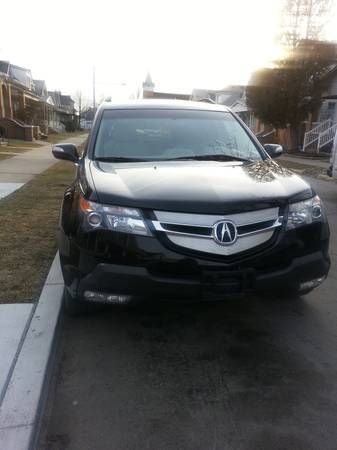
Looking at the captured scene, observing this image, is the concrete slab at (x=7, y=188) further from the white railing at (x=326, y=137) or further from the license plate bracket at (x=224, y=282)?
the white railing at (x=326, y=137)

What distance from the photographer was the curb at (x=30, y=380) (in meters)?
2.32

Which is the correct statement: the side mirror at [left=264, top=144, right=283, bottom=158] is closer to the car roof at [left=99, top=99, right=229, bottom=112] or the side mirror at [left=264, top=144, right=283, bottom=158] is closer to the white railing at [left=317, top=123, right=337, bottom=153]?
the car roof at [left=99, top=99, right=229, bottom=112]

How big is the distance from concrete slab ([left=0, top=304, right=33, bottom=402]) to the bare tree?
85.6 ft

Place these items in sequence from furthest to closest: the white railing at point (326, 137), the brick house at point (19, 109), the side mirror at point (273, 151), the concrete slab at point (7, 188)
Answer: the brick house at point (19, 109), the white railing at point (326, 137), the concrete slab at point (7, 188), the side mirror at point (273, 151)

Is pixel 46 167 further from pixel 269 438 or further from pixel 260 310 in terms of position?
pixel 269 438

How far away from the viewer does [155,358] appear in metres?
3.13

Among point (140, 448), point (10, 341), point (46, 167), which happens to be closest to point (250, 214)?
point (140, 448)

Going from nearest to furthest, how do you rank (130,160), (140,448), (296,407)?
1. (140,448)
2. (296,407)
3. (130,160)

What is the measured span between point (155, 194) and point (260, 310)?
161 cm

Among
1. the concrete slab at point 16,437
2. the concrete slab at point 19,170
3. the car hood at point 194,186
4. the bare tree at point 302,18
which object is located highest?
the bare tree at point 302,18

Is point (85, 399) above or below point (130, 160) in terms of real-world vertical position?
below

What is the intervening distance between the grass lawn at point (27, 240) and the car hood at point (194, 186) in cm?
129

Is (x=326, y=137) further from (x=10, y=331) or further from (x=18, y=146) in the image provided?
(x=10, y=331)

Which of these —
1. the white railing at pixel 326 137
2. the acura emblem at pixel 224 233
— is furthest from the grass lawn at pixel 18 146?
the acura emblem at pixel 224 233
